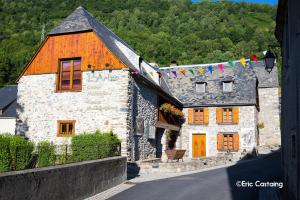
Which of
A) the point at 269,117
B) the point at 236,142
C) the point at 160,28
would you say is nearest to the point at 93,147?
the point at 236,142

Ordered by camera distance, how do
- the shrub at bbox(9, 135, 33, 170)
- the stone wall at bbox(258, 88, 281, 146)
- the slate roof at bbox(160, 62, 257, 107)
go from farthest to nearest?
1. the stone wall at bbox(258, 88, 281, 146)
2. the slate roof at bbox(160, 62, 257, 107)
3. the shrub at bbox(9, 135, 33, 170)

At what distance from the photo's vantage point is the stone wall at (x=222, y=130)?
25.9 meters

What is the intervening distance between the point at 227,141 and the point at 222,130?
3.11 feet

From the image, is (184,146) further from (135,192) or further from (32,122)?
(135,192)

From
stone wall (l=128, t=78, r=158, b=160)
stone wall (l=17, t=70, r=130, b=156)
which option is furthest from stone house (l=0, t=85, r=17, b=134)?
stone wall (l=128, t=78, r=158, b=160)

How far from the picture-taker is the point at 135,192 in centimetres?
1065

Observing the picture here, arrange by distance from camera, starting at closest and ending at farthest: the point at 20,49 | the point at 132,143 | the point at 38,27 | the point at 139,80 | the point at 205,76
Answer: the point at 132,143 → the point at 139,80 → the point at 205,76 → the point at 20,49 → the point at 38,27

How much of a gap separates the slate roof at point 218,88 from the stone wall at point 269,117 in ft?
16.6

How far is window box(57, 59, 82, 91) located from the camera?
18.3m

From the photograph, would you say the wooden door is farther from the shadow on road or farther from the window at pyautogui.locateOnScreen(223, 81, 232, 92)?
the shadow on road

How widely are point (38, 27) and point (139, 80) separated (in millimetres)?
59169

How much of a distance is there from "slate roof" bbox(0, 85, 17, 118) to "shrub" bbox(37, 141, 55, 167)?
69.1 ft

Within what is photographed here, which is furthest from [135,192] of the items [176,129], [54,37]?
[176,129]

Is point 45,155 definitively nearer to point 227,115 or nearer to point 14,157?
point 14,157
